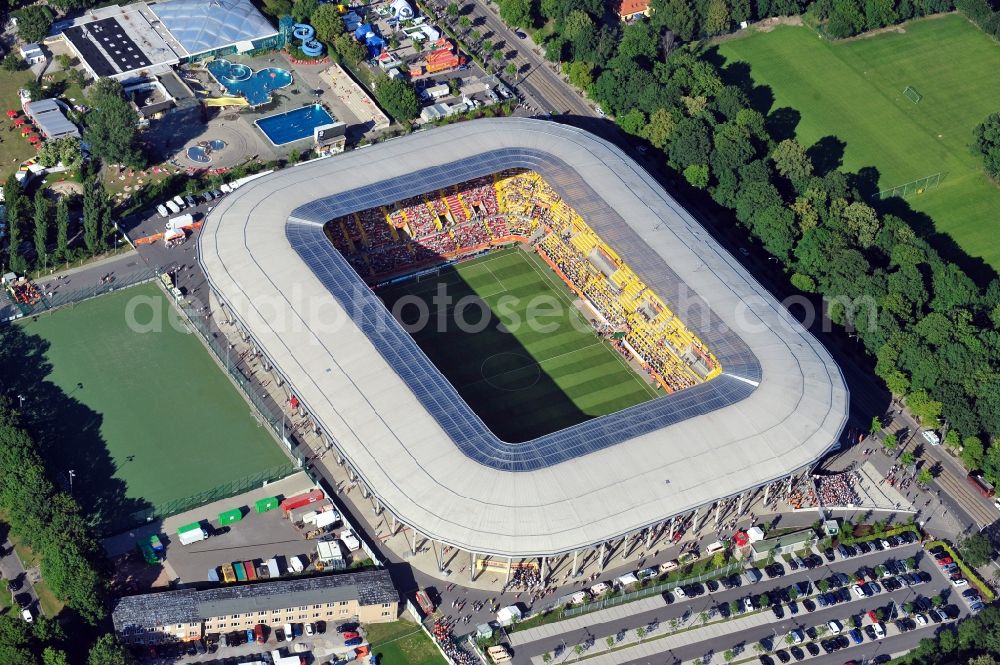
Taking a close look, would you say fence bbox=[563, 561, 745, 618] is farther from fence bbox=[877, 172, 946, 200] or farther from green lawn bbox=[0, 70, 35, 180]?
green lawn bbox=[0, 70, 35, 180]

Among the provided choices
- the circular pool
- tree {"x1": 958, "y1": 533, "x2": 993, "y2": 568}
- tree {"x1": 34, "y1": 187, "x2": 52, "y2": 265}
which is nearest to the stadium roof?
tree {"x1": 958, "y1": 533, "x2": 993, "y2": 568}

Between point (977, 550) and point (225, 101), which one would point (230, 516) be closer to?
point (225, 101)

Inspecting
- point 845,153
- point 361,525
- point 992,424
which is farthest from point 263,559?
point 845,153

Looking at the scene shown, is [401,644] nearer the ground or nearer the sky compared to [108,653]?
nearer the ground

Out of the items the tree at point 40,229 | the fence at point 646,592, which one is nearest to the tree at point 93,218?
the tree at point 40,229

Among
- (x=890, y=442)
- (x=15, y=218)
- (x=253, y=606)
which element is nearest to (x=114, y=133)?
(x=15, y=218)

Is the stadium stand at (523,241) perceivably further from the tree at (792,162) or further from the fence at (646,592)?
the tree at (792,162)
